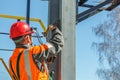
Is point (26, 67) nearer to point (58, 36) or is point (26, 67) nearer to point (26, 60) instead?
point (26, 60)

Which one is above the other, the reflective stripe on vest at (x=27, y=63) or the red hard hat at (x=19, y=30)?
the red hard hat at (x=19, y=30)

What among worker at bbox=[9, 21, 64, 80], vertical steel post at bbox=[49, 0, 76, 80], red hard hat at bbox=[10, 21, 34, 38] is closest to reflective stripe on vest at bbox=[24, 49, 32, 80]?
worker at bbox=[9, 21, 64, 80]

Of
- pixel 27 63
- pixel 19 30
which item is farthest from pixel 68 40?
pixel 27 63

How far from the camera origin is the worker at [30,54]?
361cm

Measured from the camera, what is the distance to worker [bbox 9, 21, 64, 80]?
361 cm

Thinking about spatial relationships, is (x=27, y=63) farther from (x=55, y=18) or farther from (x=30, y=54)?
(x=55, y=18)

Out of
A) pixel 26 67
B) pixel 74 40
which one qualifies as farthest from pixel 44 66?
pixel 74 40

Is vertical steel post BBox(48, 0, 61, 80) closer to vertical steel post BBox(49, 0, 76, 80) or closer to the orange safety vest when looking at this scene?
vertical steel post BBox(49, 0, 76, 80)

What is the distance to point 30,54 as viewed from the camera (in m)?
3.60

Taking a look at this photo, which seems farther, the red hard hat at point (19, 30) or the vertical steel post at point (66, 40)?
the vertical steel post at point (66, 40)

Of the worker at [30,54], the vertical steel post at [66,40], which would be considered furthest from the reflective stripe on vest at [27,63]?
the vertical steel post at [66,40]

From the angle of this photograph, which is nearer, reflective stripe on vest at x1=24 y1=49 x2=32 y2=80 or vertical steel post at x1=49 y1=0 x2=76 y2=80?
reflective stripe on vest at x1=24 y1=49 x2=32 y2=80

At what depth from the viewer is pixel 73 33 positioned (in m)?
4.25

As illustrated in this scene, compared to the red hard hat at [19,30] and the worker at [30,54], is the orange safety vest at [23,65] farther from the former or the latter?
the red hard hat at [19,30]
